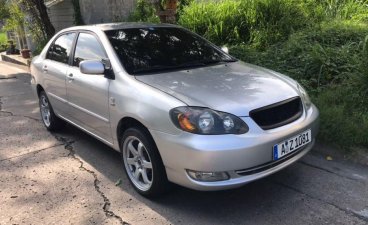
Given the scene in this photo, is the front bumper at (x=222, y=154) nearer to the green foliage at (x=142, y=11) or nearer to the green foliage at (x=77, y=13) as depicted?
the green foliage at (x=142, y=11)

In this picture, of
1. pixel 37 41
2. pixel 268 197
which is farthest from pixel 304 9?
pixel 37 41

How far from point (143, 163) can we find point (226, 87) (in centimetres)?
101

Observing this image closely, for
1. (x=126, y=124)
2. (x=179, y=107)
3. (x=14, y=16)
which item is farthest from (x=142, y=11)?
(x=179, y=107)

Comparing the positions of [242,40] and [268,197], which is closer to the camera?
[268,197]

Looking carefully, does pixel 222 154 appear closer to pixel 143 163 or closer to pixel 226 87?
pixel 226 87

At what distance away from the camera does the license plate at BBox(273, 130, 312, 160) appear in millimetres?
3266

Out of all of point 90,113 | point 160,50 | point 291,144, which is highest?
point 160,50

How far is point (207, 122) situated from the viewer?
315cm

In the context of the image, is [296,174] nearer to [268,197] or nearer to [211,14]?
[268,197]

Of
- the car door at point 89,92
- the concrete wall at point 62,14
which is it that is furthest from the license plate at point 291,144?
the concrete wall at point 62,14

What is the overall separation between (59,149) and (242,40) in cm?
429

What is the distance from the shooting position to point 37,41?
46.1 feet

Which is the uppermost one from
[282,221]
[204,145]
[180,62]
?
[180,62]

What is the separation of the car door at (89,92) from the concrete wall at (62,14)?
984cm
